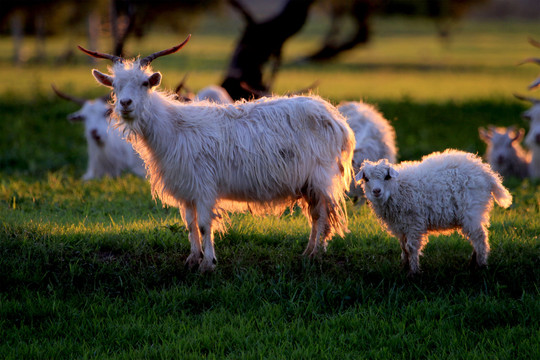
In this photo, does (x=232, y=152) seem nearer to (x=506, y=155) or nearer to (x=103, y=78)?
(x=103, y=78)

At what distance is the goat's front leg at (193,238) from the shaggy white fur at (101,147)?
5344 mm

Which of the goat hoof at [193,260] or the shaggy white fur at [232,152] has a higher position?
the shaggy white fur at [232,152]

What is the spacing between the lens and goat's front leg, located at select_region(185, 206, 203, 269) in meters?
5.96

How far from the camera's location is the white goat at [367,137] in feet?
27.6

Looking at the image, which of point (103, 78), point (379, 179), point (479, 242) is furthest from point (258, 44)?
point (479, 242)

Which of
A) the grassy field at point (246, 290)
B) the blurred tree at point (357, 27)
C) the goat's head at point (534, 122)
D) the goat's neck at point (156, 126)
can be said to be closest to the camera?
the grassy field at point (246, 290)

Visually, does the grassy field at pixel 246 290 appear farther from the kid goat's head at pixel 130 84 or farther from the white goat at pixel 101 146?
the white goat at pixel 101 146

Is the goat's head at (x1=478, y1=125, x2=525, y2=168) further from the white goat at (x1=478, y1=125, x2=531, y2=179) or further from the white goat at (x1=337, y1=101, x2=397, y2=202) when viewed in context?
the white goat at (x1=337, y1=101, x2=397, y2=202)

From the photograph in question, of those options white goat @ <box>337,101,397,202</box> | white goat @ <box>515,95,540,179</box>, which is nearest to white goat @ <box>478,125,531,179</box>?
white goat @ <box>515,95,540,179</box>

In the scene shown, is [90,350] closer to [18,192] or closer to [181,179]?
[181,179]

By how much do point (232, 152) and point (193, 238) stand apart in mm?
885

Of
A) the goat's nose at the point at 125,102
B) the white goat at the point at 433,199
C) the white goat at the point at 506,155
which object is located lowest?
the white goat at the point at 506,155

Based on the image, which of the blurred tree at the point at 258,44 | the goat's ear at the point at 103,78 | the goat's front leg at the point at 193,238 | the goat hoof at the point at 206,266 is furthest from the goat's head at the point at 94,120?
the goat hoof at the point at 206,266

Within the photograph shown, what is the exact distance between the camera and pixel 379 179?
563 centimetres
